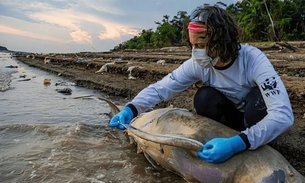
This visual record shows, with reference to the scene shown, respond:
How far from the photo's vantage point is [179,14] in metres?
44.3

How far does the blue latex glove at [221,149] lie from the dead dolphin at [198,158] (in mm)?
69

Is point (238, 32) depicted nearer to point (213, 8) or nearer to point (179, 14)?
point (213, 8)

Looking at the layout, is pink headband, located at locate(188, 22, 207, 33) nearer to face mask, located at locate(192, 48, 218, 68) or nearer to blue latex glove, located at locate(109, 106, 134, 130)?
face mask, located at locate(192, 48, 218, 68)

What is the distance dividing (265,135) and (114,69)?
8124mm

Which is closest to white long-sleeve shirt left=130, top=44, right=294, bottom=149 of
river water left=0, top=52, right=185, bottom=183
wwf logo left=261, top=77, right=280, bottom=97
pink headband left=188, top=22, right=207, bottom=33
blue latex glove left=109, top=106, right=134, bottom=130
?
wwf logo left=261, top=77, right=280, bottom=97

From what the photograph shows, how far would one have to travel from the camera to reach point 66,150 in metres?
3.41

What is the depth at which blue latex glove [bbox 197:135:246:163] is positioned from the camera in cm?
217

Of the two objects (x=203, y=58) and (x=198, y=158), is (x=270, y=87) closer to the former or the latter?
(x=203, y=58)

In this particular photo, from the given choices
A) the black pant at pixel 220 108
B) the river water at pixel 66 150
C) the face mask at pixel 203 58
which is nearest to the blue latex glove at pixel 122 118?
the river water at pixel 66 150

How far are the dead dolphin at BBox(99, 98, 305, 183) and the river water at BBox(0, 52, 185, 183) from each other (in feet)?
0.81

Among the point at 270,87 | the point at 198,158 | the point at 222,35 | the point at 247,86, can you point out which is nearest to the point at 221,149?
the point at 198,158

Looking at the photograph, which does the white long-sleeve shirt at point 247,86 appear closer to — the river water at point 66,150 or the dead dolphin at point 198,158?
the dead dolphin at point 198,158

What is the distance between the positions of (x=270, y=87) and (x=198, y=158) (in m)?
0.70

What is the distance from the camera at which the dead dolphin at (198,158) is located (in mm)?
2170
